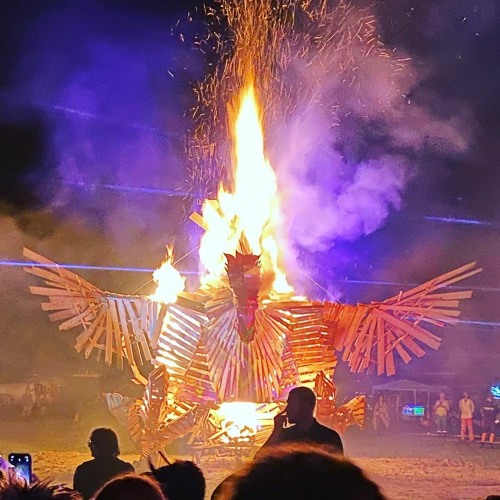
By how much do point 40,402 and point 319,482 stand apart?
1473 cm

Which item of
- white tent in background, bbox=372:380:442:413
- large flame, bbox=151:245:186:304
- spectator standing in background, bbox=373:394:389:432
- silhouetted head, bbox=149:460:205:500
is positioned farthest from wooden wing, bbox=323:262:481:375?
white tent in background, bbox=372:380:442:413

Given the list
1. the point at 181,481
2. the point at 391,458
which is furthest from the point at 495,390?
the point at 181,481

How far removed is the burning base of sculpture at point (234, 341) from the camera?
6.86 m

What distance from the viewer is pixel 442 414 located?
15.0m

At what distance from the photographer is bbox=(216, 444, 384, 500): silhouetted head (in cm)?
117

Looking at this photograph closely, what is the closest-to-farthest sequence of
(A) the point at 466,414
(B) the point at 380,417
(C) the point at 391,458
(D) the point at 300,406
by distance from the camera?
(D) the point at 300,406
(C) the point at 391,458
(A) the point at 466,414
(B) the point at 380,417

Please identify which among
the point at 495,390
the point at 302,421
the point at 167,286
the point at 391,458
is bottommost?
the point at 391,458

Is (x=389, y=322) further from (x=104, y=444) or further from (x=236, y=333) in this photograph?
(x=104, y=444)

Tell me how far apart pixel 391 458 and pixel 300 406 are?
706 centimetres

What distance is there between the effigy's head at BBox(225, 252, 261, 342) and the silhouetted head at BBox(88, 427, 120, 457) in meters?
2.76

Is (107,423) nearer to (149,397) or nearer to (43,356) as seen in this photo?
(43,356)

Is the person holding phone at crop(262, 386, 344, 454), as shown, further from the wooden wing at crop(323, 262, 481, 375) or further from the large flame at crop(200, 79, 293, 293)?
the wooden wing at crop(323, 262, 481, 375)

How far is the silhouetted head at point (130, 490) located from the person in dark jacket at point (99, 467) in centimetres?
243

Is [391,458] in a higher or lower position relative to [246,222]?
lower
